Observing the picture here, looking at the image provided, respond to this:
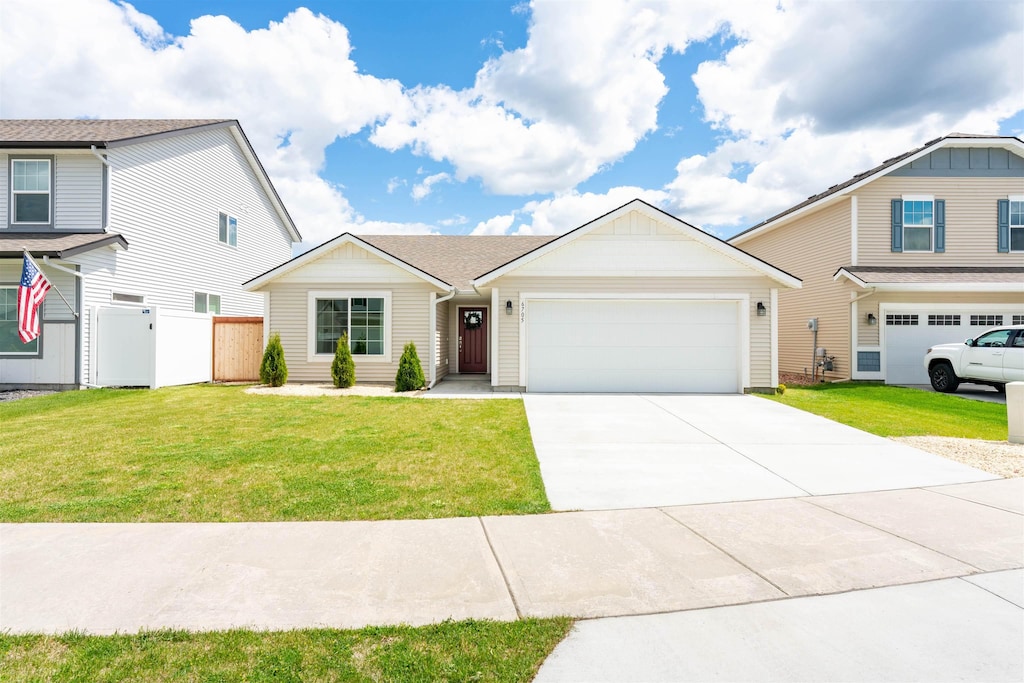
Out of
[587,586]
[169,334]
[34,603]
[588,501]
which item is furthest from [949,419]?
[169,334]

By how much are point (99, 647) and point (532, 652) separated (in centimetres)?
210

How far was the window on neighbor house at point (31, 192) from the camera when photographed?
12203 mm

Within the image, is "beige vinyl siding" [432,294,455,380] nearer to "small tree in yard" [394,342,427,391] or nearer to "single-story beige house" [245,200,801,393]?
"small tree in yard" [394,342,427,391]

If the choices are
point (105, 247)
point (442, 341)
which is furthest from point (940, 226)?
point (105, 247)

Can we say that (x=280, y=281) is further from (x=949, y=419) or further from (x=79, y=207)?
(x=949, y=419)

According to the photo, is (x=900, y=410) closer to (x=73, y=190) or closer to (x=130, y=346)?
(x=130, y=346)

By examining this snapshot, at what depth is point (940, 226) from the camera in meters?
14.2

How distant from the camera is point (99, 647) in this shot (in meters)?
2.35

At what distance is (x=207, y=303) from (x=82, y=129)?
5764 mm

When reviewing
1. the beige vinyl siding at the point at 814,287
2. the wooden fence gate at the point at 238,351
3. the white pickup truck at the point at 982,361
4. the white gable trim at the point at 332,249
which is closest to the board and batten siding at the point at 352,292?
the white gable trim at the point at 332,249

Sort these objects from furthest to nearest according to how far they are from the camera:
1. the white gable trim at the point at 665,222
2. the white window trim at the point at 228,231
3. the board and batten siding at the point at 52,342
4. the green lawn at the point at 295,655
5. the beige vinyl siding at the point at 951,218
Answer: the white window trim at the point at 228,231
the beige vinyl siding at the point at 951,218
the white gable trim at the point at 665,222
the board and batten siding at the point at 52,342
the green lawn at the point at 295,655

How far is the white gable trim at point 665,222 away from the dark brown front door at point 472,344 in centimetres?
479

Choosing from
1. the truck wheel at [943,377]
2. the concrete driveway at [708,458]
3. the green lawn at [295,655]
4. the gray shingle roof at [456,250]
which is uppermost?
the gray shingle roof at [456,250]

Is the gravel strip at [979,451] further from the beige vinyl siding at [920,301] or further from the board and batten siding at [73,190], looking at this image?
the board and batten siding at [73,190]
